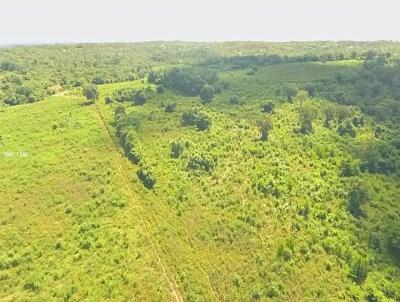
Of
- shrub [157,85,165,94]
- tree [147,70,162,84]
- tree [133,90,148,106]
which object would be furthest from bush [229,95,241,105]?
tree [147,70,162,84]

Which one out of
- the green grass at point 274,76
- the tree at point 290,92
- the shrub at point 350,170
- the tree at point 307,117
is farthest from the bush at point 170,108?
the shrub at point 350,170

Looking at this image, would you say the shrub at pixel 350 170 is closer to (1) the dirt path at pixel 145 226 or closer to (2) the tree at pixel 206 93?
(1) the dirt path at pixel 145 226

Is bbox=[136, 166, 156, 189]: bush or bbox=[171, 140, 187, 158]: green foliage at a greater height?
bbox=[171, 140, 187, 158]: green foliage

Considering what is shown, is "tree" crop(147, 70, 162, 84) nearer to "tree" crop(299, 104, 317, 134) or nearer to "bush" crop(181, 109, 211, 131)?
"bush" crop(181, 109, 211, 131)

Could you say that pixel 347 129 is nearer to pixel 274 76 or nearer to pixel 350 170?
pixel 350 170

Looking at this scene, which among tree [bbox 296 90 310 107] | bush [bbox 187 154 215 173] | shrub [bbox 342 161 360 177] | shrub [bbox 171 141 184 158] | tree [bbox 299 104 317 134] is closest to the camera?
shrub [bbox 342 161 360 177]

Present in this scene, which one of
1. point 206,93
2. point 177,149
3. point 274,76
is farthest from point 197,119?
point 274,76
